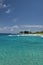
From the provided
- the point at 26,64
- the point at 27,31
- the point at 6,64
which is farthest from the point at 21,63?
the point at 27,31

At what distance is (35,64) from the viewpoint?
932cm

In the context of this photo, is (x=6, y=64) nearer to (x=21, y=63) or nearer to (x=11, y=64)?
(x=11, y=64)

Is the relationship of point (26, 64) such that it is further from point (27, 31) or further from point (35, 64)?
point (27, 31)

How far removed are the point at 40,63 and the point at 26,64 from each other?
989 millimetres

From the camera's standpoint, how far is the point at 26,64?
9281mm

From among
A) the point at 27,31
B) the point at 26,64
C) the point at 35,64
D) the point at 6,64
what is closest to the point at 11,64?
the point at 6,64

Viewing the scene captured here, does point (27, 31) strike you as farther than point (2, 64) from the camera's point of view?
Yes

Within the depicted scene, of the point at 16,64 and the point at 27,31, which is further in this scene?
the point at 27,31

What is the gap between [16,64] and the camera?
30.4ft

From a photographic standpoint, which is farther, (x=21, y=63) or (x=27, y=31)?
(x=27, y=31)

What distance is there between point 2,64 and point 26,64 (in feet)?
5.17

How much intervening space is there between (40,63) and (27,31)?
4621 inches

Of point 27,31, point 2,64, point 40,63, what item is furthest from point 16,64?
→ point 27,31

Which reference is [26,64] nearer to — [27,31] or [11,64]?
[11,64]
